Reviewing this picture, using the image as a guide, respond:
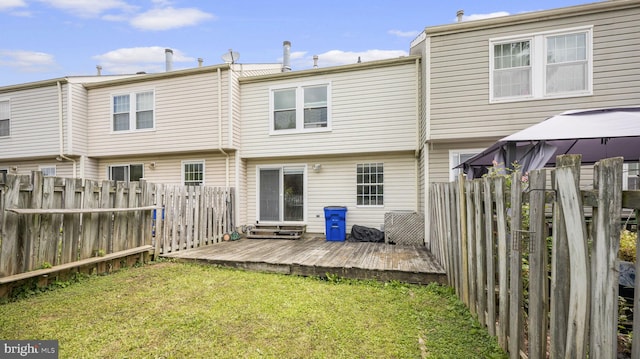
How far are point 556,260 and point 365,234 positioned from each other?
6387mm

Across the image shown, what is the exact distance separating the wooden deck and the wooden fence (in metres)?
1.52

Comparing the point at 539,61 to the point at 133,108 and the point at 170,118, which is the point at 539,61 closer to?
the point at 170,118

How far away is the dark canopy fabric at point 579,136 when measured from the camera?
3080mm

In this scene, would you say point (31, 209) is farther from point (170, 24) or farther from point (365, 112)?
point (170, 24)

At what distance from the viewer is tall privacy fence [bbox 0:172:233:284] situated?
3777 mm

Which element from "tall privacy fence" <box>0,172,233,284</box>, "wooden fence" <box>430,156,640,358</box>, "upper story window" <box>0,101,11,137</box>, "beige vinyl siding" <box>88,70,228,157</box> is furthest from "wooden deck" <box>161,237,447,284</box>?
"upper story window" <box>0,101,11,137</box>

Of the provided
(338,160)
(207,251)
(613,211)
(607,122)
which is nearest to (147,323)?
(207,251)

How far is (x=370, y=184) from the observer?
8625mm

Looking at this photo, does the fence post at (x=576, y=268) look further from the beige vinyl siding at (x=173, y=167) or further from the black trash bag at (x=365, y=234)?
the beige vinyl siding at (x=173, y=167)

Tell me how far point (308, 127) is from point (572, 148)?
6.26m

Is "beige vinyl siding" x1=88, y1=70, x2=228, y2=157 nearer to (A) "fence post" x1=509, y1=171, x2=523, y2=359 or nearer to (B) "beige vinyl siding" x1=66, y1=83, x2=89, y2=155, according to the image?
(B) "beige vinyl siding" x1=66, y1=83, x2=89, y2=155

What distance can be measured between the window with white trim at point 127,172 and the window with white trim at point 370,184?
7875 millimetres

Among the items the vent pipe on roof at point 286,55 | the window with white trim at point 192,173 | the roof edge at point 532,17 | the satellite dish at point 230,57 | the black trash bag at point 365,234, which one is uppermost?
the vent pipe on roof at point 286,55

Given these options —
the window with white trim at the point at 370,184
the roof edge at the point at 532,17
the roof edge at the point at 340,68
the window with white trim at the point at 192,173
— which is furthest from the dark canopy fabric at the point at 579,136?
the window with white trim at the point at 192,173
